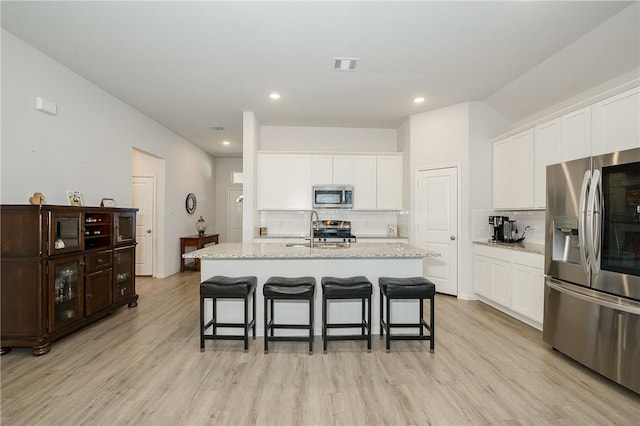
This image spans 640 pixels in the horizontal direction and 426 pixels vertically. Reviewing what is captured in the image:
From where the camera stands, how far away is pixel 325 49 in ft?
9.80

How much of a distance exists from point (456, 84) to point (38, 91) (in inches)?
186

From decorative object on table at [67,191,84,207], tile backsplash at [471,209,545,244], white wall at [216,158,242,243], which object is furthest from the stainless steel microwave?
white wall at [216,158,242,243]

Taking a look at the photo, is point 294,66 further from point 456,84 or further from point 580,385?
point 580,385

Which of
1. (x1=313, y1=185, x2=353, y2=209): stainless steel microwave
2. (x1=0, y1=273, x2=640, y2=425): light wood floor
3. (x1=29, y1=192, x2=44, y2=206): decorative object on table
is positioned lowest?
(x1=0, y1=273, x2=640, y2=425): light wood floor

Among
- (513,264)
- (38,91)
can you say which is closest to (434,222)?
(513,264)

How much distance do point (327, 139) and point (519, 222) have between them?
11.4 feet

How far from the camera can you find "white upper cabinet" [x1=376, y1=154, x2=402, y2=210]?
544 centimetres

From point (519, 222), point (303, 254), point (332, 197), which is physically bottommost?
point (303, 254)

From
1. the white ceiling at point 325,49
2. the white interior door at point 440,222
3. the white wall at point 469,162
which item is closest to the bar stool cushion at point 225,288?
the white ceiling at point 325,49

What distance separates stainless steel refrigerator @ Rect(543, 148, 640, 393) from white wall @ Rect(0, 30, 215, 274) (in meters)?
5.03

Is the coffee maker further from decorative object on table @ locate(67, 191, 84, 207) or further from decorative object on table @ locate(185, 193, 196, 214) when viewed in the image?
decorative object on table @ locate(185, 193, 196, 214)

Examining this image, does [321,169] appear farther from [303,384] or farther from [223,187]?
[223,187]

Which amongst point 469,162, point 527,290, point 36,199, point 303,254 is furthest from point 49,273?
point 469,162

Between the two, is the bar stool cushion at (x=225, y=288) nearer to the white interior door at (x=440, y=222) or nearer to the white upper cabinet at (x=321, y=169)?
the white upper cabinet at (x=321, y=169)
